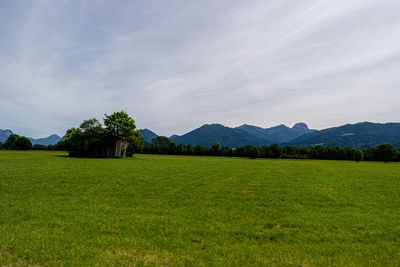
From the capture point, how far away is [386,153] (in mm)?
98312

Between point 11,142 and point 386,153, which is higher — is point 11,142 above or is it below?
above

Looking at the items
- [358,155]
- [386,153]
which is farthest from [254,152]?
[386,153]

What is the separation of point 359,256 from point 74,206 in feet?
41.3

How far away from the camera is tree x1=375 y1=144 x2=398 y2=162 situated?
3797 inches

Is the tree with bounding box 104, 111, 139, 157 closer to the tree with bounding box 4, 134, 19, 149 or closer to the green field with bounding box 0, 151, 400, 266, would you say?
the green field with bounding box 0, 151, 400, 266

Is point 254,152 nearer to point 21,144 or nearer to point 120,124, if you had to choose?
point 120,124

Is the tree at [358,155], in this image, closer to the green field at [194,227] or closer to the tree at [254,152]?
the tree at [254,152]

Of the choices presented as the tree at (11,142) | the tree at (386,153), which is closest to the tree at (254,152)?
the tree at (386,153)

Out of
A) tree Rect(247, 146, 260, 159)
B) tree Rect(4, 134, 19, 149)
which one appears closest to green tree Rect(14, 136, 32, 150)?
tree Rect(4, 134, 19, 149)

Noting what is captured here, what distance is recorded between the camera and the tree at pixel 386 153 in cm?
9644

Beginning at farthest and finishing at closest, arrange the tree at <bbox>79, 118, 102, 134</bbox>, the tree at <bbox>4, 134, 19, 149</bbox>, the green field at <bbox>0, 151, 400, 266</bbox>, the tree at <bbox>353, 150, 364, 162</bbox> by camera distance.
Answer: the tree at <bbox>4, 134, 19, 149</bbox>, the tree at <bbox>353, 150, 364, 162</bbox>, the tree at <bbox>79, 118, 102, 134</bbox>, the green field at <bbox>0, 151, 400, 266</bbox>

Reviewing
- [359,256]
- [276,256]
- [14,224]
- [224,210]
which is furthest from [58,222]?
[359,256]

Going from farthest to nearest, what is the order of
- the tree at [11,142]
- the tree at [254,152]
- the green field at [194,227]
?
the tree at [254,152], the tree at [11,142], the green field at [194,227]

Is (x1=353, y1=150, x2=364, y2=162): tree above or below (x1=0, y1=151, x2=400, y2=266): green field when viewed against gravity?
below
